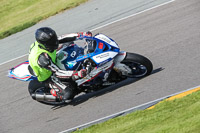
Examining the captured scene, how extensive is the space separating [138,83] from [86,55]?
1430 millimetres

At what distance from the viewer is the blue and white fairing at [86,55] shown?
8.27 m

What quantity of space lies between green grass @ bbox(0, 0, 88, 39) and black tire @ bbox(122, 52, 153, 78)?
791 centimetres

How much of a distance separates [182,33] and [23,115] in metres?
4.93

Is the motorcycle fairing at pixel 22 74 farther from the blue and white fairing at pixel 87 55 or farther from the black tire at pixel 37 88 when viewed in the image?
the blue and white fairing at pixel 87 55

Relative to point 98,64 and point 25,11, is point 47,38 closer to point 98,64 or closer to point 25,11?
point 98,64

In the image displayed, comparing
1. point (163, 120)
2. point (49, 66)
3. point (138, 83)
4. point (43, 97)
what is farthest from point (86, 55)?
point (163, 120)

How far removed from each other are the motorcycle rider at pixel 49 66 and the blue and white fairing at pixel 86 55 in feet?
0.60

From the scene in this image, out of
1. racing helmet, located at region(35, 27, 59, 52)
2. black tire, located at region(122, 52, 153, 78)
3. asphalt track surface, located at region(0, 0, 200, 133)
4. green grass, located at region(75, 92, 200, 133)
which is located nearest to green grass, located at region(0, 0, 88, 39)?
asphalt track surface, located at region(0, 0, 200, 133)

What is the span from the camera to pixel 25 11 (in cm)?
1805

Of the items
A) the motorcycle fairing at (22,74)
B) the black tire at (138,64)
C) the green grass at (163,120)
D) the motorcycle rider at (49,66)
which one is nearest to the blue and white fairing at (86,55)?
the motorcycle rider at (49,66)

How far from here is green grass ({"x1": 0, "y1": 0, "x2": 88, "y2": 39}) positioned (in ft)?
51.9

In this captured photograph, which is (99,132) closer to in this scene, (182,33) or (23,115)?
(23,115)

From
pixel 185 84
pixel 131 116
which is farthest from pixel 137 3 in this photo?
pixel 131 116

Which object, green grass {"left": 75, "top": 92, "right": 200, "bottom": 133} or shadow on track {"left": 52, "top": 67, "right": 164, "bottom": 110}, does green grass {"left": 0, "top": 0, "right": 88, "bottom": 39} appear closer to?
shadow on track {"left": 52, "top": 67, "right": 164, "bottom": 110}
